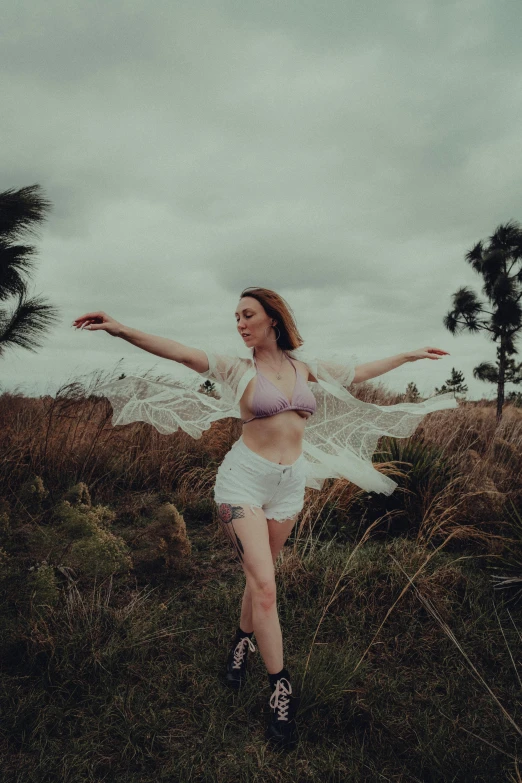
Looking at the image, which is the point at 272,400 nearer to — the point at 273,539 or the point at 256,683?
the point at 273,539

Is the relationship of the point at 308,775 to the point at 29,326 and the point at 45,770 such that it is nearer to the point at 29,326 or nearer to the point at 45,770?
the point at 45,770

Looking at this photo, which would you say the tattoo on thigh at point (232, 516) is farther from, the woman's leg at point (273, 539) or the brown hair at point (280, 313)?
the brown hair at point (280, 313)

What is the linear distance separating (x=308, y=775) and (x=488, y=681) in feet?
4.88

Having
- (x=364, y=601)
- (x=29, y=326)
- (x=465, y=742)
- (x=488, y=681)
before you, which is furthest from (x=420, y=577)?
(x=29, y=326)

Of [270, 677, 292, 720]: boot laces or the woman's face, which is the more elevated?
the woman's face

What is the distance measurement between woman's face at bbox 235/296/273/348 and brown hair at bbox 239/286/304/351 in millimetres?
32

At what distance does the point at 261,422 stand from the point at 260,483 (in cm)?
32

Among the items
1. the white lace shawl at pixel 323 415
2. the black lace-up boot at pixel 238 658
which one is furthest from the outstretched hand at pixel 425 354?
the black lace-up boot at pixel 238 658

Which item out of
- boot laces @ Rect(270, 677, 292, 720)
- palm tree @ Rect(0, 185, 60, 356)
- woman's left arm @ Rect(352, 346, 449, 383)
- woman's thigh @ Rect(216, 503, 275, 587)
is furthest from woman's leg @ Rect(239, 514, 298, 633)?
palm tree @ Rect(0, 185, 60, 356)

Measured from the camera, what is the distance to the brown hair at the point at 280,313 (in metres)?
2.90

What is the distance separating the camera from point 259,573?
2445 millimetres

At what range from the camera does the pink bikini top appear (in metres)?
2.63

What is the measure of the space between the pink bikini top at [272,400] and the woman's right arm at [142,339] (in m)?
0.37

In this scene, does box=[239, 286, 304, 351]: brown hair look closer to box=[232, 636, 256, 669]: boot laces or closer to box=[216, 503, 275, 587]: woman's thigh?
box=[216, 503, 275, 587]: woman's thigh
